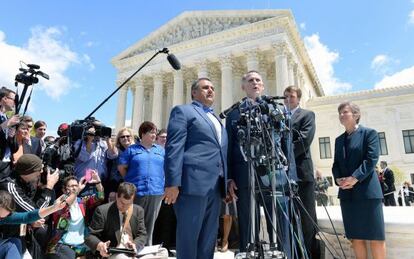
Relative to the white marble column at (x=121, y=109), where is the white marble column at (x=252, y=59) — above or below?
above

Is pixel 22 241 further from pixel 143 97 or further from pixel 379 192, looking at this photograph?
pixel 143 97

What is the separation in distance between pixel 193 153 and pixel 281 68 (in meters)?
25.3

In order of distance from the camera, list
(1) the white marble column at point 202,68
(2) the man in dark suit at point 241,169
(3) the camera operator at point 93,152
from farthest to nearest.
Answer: (1) the white marble column at point 202,68 < (3) the camera operator at point 93,152 < (2) the man in dark suit at point 241,169

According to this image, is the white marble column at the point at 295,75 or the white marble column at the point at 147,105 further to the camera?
the white marble column at the point at 147,105

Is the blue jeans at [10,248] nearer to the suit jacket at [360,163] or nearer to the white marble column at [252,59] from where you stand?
the suit jacket at [360,163]

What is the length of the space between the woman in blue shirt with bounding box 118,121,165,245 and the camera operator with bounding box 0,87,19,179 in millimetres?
1649

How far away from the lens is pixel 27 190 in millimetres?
3475

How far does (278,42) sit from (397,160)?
16257 millimetres

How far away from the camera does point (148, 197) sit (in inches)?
195

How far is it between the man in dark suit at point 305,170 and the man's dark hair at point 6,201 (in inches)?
130

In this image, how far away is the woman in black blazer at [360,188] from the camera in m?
3.38

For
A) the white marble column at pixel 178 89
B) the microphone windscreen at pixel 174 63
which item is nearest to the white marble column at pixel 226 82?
the white marble column at pixel 178 89

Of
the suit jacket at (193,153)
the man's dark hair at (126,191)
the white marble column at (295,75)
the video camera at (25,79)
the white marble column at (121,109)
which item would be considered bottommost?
the man's dark hair at (126,191)

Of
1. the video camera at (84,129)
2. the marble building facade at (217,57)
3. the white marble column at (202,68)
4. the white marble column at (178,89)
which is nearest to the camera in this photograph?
the video camera at (84,129)
